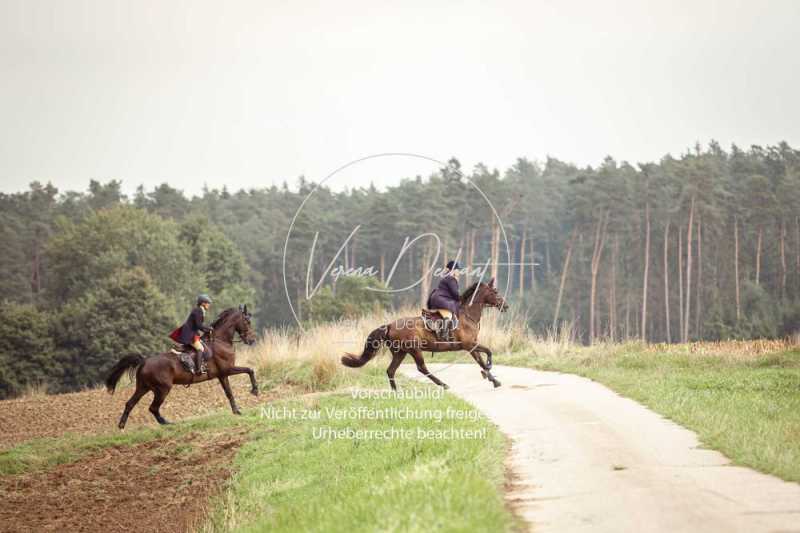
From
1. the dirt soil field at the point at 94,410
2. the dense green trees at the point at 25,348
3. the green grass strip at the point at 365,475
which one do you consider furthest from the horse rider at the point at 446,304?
the dense green trees at the point at 25,348

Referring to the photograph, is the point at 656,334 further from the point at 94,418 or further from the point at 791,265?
the point at 94,418

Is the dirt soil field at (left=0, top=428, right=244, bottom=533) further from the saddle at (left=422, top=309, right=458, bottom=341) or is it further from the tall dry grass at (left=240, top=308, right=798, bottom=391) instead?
the tall dry grass at (left=240, top=308, right=798, bottom=391)

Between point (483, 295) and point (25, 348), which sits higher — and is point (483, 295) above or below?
above

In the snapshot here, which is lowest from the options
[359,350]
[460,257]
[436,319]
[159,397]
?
[159,397]

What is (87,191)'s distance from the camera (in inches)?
3824

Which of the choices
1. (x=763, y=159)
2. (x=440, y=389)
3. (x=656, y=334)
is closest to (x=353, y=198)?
(x=656, y=334)

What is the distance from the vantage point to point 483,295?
1661 cm

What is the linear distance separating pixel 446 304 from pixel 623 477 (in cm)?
716

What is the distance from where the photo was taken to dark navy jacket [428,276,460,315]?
51.7ft

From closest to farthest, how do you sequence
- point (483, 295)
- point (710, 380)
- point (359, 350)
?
point (483, 295) → point (710, 380) → point (359, 350)

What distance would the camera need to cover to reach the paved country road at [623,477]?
7344mm

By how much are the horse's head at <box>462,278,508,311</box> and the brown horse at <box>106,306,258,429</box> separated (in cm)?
461

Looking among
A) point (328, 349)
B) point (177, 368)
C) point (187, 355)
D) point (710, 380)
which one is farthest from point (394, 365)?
point (710, 380)

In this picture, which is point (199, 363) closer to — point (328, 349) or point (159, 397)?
point (159, 397)
